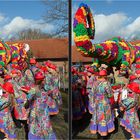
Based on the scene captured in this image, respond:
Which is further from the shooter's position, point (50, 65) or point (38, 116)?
point (50, 65)

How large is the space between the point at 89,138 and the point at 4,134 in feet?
4.02

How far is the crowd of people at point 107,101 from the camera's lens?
13.5 feet

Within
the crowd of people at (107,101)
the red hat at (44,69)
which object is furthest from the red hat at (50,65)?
the crowd of people at (107,101)

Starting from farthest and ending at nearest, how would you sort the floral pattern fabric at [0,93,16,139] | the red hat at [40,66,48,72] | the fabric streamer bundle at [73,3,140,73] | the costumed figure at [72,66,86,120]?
the red hat at [40,66,48,72], the costumed figure at [72,66,86,120], the floral pattern fabric at [0,93,16,139], the fabric streamer bundle at [73,3,140,73]

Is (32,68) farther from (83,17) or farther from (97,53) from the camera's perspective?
(83,17)

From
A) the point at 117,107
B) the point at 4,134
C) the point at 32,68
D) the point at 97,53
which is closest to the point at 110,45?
the point at 97,53

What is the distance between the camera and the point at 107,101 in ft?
15.1

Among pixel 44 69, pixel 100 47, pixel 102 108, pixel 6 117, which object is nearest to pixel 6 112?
pixel 6 117

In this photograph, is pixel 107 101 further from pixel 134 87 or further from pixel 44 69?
pixel 44 69

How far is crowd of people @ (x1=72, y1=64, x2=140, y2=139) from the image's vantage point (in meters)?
4.11

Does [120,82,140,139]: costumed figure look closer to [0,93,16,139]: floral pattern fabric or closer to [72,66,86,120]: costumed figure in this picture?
[72,66,86,120]: costumed figure

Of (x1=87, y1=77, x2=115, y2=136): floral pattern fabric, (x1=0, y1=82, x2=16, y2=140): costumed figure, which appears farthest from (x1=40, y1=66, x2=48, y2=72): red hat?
(x1=0, y1=82, x2=16, y2=140): costumed figure

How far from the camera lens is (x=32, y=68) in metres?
5.88

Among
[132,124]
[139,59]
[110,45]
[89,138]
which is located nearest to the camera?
[132,124]
